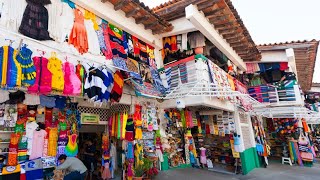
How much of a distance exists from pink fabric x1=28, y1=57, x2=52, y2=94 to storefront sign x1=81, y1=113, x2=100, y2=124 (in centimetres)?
211

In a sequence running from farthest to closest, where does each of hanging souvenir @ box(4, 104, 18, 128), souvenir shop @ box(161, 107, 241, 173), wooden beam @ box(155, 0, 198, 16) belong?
souvenir shop @ box(161, 107, 241, 173) < wooden beam @ box(155, 0, 198, 16) < hanging souvenir @ box(4, 104, 18, 128)

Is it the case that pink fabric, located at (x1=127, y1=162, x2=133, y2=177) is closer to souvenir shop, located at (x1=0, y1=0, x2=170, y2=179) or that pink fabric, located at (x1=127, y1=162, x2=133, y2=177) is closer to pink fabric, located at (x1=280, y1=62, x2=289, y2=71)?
souvenir shop, located at (x1=0, y1=0, x2=170, y2=179)

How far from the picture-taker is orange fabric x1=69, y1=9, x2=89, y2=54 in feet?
18.5

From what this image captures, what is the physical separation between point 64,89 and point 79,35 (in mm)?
1869

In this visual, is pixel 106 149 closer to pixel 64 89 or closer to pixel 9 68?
pixel 64 89

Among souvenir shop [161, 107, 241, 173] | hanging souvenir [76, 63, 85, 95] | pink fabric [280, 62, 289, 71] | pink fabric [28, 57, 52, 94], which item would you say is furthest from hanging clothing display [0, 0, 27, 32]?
pink fabric [280, 62, 289, 71]

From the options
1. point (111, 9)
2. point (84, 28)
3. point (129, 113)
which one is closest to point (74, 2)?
point (84, 28)

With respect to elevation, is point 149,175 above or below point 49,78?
below

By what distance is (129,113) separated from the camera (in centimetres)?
696

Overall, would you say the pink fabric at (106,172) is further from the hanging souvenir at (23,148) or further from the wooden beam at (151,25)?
the wooden beam at (151,25)

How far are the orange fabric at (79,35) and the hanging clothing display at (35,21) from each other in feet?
2.30

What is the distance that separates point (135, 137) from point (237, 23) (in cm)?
580

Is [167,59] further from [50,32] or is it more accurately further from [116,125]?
[50,32]

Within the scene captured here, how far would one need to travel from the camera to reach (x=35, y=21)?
488 cm
